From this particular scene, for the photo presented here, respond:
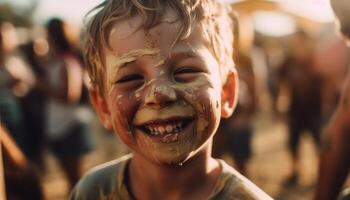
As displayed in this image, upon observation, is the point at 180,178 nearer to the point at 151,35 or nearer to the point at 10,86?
the point at 151,35

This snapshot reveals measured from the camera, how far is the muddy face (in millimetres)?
1422

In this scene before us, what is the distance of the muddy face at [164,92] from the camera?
1.42m

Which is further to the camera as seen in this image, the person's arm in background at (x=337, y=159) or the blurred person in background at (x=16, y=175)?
the blurred person in background at (x=16, y=175)

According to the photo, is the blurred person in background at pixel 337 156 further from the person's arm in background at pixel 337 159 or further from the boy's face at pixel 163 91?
the boy's face at pixel 163 91

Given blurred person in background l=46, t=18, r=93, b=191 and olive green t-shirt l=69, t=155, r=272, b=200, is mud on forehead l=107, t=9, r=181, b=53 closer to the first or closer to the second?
olive green t-shirt l=69, t=155, r=272, b=200

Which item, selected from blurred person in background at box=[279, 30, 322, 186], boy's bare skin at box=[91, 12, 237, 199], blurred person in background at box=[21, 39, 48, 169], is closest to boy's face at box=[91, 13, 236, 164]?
boy's bare skin at box=[91, 12, 237, 199]

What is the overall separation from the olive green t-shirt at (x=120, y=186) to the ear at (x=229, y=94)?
15 cm

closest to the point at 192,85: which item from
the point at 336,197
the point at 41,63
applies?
the point at 336,197

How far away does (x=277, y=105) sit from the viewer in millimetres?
10867

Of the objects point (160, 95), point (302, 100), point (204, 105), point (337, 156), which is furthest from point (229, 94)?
point (302, 100)

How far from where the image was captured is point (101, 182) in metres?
1.69

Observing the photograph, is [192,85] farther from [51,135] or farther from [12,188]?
[51,135]

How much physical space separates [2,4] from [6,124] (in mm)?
31848

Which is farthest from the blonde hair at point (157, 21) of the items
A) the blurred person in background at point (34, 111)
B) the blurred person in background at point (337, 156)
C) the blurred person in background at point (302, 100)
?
the blurred person in background at point (302, 100)
